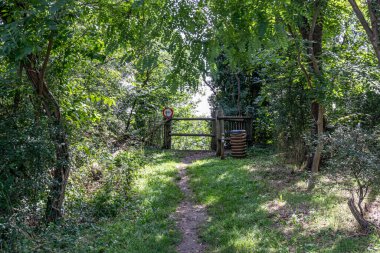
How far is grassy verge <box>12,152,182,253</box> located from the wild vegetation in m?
0.03

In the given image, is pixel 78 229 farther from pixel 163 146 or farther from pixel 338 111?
pixel 163 146

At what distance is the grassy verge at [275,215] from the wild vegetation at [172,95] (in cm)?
3

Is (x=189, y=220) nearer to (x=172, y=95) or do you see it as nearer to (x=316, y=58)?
(x=172, y=95)

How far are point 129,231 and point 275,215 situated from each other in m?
2.37

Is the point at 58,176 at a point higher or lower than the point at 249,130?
lower

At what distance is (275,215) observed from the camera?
5953 mm

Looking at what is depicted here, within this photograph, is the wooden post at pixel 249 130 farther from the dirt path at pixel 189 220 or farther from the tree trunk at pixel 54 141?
the tree trunk at pixel 54 141

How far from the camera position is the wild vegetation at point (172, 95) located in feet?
12.8

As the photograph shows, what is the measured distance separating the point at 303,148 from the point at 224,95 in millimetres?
7608

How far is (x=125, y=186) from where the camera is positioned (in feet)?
24.8

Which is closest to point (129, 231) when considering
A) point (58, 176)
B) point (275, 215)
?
point (58, 176)

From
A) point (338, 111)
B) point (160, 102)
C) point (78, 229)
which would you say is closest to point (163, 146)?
point (160, 102)

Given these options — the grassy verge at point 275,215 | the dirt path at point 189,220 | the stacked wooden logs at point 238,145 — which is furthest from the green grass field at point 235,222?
the stacked wooden logs at point 238,145

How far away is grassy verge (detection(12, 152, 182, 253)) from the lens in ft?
14.4
